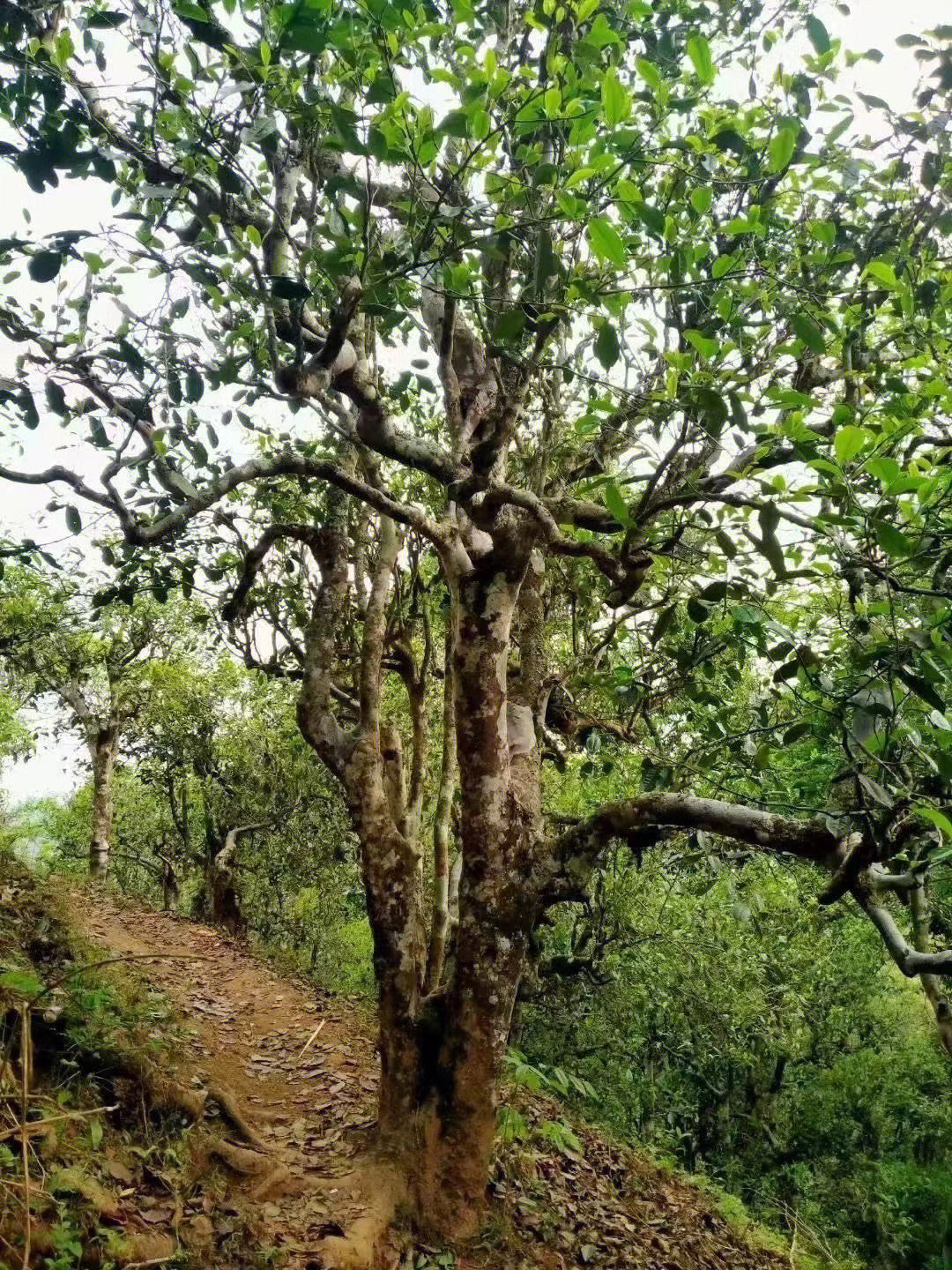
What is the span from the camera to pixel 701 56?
237 cm

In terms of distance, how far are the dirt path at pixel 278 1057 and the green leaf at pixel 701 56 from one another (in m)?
4.30

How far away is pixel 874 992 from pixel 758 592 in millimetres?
14133

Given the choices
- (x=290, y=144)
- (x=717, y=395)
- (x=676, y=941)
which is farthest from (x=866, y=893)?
(x=676, y=941)

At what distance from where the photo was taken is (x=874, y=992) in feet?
46.9

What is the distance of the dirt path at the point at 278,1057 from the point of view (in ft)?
14.7

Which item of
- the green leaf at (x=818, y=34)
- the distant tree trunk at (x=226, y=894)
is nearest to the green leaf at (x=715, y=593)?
the green leaf at (x=818, y=34)

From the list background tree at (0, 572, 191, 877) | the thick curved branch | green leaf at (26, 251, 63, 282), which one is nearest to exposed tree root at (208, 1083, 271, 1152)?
the thick curved branch

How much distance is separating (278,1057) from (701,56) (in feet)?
24.2

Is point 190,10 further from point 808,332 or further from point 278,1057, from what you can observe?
point 278,1057

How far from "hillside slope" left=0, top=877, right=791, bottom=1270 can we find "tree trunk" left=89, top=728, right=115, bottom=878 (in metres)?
5.66

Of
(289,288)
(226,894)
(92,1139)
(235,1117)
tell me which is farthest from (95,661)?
(289,288)

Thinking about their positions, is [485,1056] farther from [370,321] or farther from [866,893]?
[370,321]

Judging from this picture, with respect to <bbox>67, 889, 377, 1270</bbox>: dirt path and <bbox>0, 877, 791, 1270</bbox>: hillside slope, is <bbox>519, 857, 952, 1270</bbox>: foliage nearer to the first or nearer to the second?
<bbox>0, 877, 791, 1270</bbox>: hillside slope

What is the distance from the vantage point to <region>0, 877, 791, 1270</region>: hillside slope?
3.90 metres
